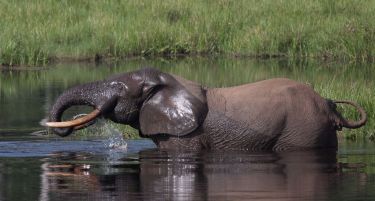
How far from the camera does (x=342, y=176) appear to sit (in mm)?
13062

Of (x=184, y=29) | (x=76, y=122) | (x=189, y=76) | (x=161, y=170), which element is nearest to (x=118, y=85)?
(x=76, y=122)

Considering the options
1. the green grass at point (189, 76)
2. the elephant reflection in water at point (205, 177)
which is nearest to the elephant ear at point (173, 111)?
the elephant reflection in water at point (205, 177)

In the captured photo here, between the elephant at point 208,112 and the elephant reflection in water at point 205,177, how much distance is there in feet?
0.61

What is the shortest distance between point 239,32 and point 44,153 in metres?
16.1

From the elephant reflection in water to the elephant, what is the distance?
0.61 ft

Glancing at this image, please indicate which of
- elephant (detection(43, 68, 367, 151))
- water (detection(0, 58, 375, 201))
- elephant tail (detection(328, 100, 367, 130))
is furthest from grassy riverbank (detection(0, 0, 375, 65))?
elephant (detection(43, 68, 367, 151))

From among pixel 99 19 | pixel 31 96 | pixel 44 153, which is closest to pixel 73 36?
pixel 99 19

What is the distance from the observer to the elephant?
14.6 meters

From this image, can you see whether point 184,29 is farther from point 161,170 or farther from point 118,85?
point 161,170

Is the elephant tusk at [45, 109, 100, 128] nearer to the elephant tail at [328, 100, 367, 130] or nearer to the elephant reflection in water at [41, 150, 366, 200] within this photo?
the elephant reflection in water at [41, 150, 366, 200]

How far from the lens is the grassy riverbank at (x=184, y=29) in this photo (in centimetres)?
2914

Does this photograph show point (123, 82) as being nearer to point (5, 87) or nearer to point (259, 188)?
point (259, 188)

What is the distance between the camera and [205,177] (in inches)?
516

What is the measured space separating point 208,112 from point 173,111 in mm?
382
